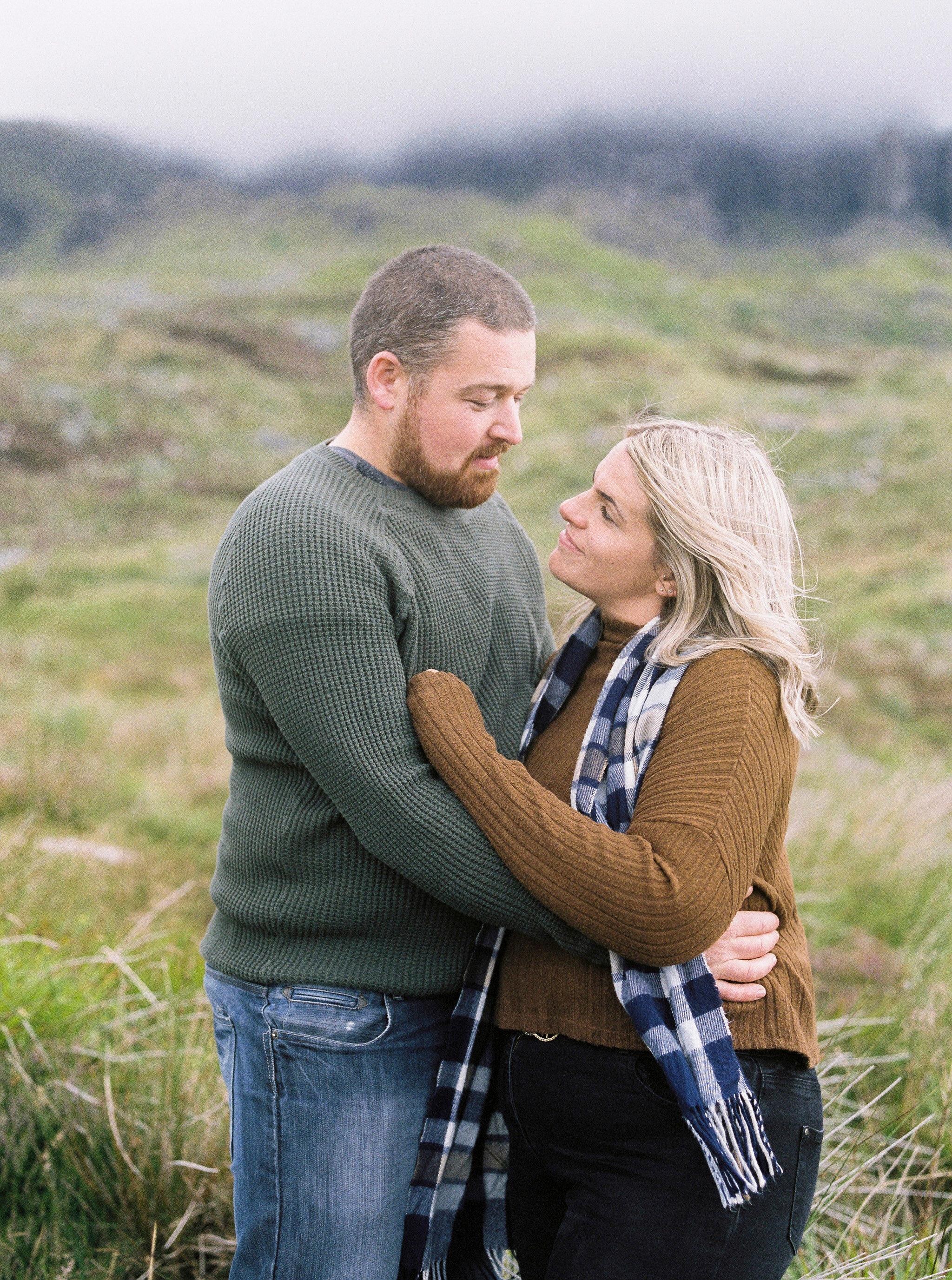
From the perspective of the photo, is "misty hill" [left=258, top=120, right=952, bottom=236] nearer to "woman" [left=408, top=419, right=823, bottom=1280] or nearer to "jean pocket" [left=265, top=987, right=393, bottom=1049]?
"woman" [left=408, top=419, right=823, bottom=1280]

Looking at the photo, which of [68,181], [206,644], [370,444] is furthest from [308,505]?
[68,181]

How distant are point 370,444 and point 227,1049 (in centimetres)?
130

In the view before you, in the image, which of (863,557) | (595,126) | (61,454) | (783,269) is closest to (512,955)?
(863,557)

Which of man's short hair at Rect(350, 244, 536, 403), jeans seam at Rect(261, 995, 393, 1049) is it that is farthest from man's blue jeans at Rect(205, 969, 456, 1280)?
man's short hair at Rect(350, 244, 536, 403)

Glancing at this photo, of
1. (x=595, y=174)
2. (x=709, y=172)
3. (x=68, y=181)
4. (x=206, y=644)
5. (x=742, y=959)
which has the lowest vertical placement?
(x=206, y=644)

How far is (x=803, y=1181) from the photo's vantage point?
1.85 m

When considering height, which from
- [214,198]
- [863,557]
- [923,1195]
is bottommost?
[863,557]

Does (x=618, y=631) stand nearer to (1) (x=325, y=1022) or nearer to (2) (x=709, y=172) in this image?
(1) (x=325, y=1022)

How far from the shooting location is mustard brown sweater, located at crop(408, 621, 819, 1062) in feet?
5.64

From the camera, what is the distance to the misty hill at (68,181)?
5644 cm

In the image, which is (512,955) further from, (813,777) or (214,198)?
(214,198)

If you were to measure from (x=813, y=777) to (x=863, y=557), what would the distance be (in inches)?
525

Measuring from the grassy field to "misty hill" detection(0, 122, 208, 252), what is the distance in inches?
221

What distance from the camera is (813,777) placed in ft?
23.3
